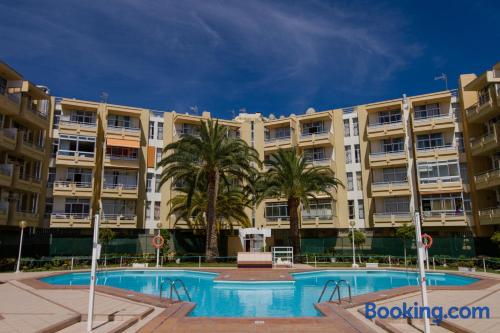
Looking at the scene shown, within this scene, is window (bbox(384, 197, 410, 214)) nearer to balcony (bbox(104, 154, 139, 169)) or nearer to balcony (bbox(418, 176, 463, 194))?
balcony (bbox(418, 176, 463, 194))

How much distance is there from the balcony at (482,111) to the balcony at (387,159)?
294 inches

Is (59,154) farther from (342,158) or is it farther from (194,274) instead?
(342,158)

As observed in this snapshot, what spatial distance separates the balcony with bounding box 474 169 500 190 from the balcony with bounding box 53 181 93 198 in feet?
130

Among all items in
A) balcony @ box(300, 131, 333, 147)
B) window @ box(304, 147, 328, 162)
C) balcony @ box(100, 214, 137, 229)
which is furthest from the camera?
window @ box(304, 147, 328, 162)

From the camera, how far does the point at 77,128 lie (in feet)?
140

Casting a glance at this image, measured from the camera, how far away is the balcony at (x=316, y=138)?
153 feet

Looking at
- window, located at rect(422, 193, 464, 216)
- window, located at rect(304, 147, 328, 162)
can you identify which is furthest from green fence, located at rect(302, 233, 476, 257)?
window, located at rect(304, 147, 328, 162)

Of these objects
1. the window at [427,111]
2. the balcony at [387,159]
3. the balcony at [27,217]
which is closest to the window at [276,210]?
the balcony at [387,159]

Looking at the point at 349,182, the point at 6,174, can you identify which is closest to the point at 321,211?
the point at 349,182

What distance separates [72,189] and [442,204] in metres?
39.0

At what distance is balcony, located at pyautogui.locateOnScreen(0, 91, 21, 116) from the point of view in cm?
3207

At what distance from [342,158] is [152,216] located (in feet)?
77.8

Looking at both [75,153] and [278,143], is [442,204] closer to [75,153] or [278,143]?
[278,143]

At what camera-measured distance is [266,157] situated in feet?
165
